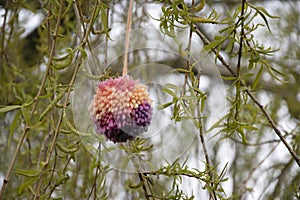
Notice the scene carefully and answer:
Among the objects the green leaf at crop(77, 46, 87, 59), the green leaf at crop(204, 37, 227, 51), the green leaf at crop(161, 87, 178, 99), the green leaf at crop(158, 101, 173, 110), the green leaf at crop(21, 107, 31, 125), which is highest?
the green leaf at crop(204, 37, 227, 51)

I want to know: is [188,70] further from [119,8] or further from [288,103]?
[288,103]

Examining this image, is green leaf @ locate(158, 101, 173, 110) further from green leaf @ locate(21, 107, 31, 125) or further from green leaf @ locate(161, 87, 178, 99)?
green leaf @ locate(21, 107, 31, 125)

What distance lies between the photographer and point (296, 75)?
1.48 meters

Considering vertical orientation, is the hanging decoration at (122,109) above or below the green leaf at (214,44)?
below

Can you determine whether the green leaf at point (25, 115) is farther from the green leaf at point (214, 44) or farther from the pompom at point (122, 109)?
the green leaf at point (214, 44)

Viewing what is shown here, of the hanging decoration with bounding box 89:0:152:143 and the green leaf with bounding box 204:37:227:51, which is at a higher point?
the green leaf with bounding box 204:37:227:51

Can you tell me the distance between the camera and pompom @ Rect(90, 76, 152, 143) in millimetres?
544

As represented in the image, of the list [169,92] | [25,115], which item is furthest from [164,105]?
[25,115]

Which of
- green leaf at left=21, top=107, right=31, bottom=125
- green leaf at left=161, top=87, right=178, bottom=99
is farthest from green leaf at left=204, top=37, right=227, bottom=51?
green leaf at left=21, top=107, right=31, bottom=125

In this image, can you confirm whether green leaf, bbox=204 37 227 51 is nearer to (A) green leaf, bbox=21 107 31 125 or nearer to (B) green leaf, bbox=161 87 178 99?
(B) green leaf, bbox=161 87 178 99

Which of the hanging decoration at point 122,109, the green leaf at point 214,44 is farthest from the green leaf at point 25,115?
the green leaf at point 214,44

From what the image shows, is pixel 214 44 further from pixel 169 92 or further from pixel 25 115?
pixel 25 115

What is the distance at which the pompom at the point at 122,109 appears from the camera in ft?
1.79

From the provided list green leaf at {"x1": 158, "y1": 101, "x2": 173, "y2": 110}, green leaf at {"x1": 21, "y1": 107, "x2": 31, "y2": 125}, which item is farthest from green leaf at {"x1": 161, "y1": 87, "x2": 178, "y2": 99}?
green leaf at {"x1": 21, "y1": 107, "x2": 31, "y2": 125}
